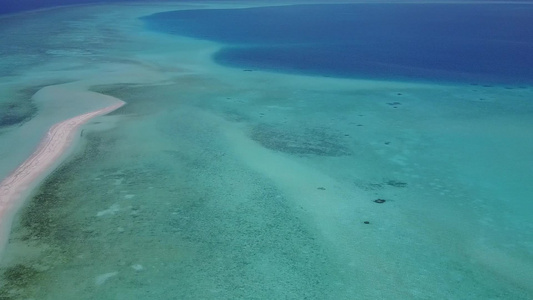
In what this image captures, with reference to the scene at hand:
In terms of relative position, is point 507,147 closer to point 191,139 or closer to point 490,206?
point 490,206

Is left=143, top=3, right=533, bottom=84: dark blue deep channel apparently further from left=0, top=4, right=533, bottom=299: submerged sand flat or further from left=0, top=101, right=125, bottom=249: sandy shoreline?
left=0, top=101, right=125, bottom=249: sandy shoreline

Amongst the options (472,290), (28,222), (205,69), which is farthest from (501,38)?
(28,222)

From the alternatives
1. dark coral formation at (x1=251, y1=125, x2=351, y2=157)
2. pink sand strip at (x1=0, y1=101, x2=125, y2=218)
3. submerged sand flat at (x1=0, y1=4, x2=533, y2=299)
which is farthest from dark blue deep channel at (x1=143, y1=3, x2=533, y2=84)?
pink sand strip at (x1=0, y1=101, x2=125, y2=218)

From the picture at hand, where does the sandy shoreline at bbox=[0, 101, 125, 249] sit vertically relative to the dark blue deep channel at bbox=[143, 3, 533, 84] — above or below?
below

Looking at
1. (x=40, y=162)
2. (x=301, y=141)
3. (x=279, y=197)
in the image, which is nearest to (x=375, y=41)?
(x=301, y=141)

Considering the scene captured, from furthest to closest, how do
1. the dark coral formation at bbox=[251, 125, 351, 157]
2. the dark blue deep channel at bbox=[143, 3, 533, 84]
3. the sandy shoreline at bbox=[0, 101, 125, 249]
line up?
the dark blue deep channel at bbox=[143, 3, 533, 84]
the dark coral formation at bbox=[251, 125, 351, 157]
the sandy shoreline at bbox=[0, 101, 125, 249]

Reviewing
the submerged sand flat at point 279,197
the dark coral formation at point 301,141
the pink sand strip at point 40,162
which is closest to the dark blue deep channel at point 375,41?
the submerged sand flat at point 279,197
